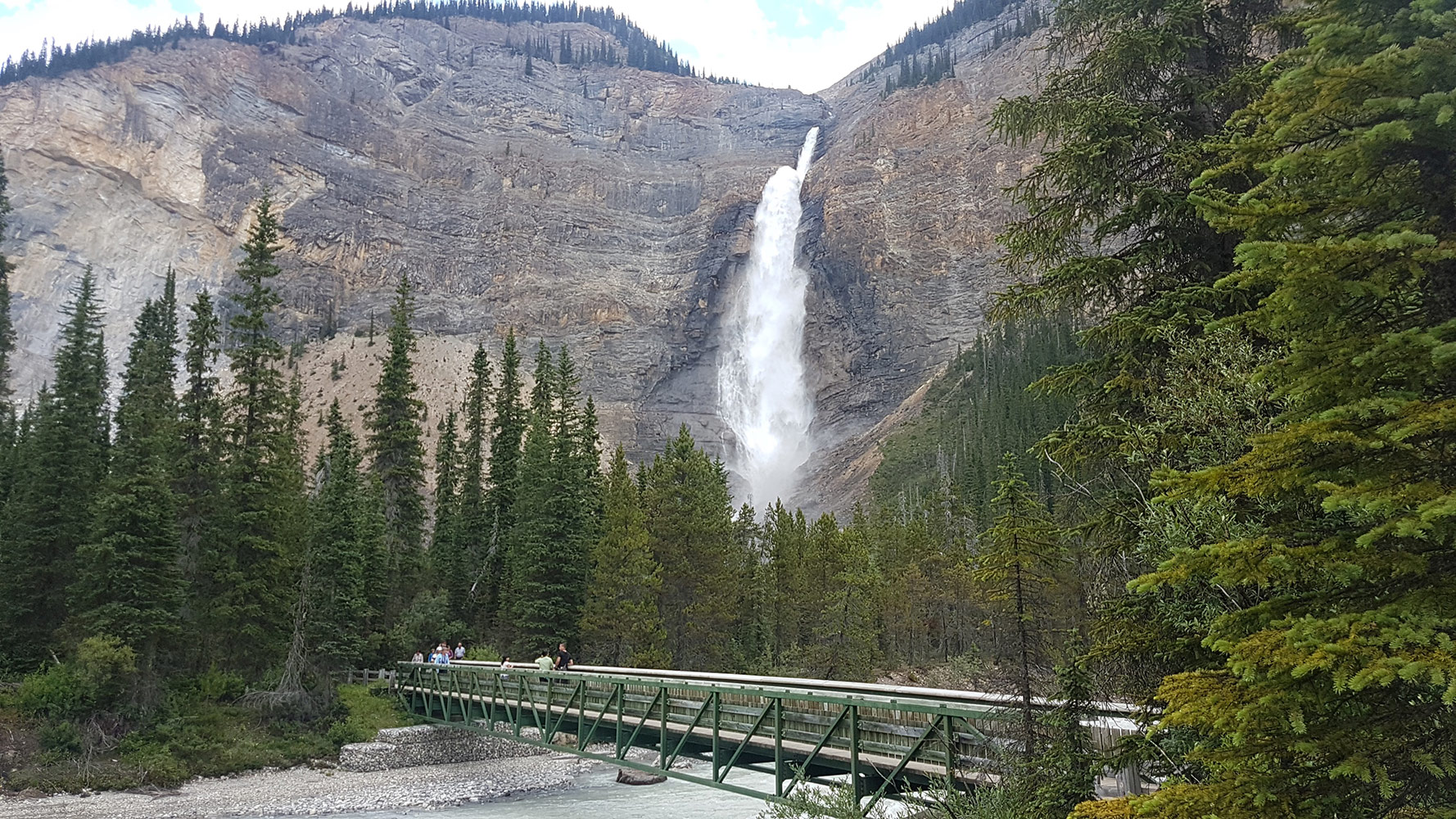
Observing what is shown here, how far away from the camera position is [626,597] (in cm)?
3756

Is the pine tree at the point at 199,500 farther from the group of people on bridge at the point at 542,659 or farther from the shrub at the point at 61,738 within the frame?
the group of people on bridge at the point at 542,659

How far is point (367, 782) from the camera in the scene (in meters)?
27.7

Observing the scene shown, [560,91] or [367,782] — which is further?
[560,91]

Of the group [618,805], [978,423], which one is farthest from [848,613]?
[978,423]

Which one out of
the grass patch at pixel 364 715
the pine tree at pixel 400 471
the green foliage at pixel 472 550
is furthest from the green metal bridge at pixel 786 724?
the pine tree at pixel 400 471

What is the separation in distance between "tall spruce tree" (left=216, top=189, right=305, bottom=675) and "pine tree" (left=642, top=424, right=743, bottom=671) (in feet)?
48.6

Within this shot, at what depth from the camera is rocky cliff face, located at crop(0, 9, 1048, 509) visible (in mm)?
111500

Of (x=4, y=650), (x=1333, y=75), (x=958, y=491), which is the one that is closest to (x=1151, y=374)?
(x=1333, y=75)

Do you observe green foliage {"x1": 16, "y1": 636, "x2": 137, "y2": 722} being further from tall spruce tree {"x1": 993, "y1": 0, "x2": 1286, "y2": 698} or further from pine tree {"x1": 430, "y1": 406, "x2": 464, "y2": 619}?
tall spruce tree {"x1": 993, "y1": 0, "x2": 1286, "y2": 698}

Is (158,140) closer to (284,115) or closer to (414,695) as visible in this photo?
(284,115)

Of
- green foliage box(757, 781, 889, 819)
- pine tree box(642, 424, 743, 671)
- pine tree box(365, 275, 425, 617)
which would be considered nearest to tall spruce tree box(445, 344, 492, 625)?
pine tree box(365, 275, 425, 617)

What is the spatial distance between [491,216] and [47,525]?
116 meters

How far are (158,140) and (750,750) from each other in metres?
138

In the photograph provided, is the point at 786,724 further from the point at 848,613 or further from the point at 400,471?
the point at 400,471
